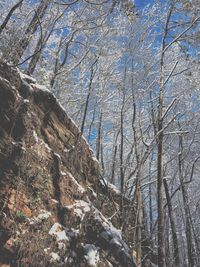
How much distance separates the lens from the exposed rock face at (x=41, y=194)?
5535mm

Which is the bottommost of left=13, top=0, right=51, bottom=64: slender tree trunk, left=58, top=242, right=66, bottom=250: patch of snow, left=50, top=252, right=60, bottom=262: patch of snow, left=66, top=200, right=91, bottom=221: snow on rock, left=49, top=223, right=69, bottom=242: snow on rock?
left=50, top=252, right=60, bottom=262: patch of snow

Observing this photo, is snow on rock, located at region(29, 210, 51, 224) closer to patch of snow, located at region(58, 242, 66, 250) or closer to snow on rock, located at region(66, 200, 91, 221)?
patch of snow, located at region(58, 242, 66, 250)

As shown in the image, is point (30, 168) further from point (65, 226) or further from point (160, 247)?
point (160, 247)

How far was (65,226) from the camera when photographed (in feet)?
21.2

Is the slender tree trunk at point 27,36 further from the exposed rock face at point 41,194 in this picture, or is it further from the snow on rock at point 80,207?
the snow on rock at point 80,207

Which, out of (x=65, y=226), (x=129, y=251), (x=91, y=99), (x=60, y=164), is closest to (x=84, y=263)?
(x=65, y=226)

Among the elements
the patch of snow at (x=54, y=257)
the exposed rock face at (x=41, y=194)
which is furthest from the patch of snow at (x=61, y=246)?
the patch of snow at (x=54, y=257)

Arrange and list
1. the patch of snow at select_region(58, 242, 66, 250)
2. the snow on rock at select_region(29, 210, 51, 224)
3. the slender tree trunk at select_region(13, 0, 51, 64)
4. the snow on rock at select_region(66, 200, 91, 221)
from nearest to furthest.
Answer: the snow on rock at select_region(29, 210, 51, 224)
the patch of snow at select_region(58, 242, 66, 250)
the snow on rock at select_region(66, 200, 91, 221)
the slender tree trunk at select_region(13, 0, 51, 64)

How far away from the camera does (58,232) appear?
616cm

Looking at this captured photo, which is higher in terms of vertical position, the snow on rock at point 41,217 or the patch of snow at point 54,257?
the snow on rock at point 41,217

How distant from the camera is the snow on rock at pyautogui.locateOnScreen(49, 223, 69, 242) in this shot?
604 cm

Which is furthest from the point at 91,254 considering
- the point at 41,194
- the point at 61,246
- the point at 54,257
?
the point at 41,194

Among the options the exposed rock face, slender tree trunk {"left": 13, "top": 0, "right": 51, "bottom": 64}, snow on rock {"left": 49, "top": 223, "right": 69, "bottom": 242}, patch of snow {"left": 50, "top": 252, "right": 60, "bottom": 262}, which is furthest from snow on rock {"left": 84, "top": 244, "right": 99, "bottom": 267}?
slender tree trunk {"left": 13, "top": 0, "right": 51, "bottom": 64}

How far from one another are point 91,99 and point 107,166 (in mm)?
5753
